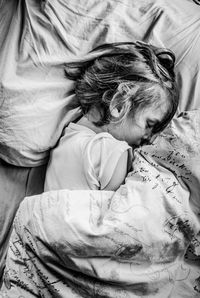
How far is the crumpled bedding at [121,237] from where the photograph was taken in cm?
91

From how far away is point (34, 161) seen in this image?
1186 millimetres

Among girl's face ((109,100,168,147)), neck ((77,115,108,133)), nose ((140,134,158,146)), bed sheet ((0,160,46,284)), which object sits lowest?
bed sheet ((0,160,46,284))

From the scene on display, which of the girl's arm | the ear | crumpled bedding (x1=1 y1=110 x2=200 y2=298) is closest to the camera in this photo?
crumpled bedding (x1=1 y1=110 x2=200 y2=298)

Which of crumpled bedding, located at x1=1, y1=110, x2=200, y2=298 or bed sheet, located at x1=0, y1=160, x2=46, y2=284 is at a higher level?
crumpled bedding, located at x1=1, y1=110, x2=200, y2=298

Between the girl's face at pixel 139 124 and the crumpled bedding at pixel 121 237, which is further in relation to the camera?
the girl's face at pixel 139 124

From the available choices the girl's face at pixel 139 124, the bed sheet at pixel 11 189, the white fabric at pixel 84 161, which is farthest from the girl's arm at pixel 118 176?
the bed sheet at pixel 11 189

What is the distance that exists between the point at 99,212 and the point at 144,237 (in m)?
0.11

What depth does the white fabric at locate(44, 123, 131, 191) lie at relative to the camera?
3.45 ft

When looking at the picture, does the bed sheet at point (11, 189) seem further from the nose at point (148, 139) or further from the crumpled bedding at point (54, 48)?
the nose at point (148, 139)

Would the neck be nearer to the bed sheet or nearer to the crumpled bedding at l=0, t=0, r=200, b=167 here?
the crumpled bedding at l=0, t=0, r=200, b=167

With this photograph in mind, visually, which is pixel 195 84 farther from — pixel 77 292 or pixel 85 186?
pixel 77 292

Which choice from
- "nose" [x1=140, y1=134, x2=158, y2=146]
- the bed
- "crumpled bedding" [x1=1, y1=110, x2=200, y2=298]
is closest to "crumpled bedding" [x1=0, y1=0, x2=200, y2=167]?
the bed

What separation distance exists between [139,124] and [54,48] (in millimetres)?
307

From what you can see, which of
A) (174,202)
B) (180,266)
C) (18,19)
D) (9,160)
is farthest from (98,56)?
(180,266)
